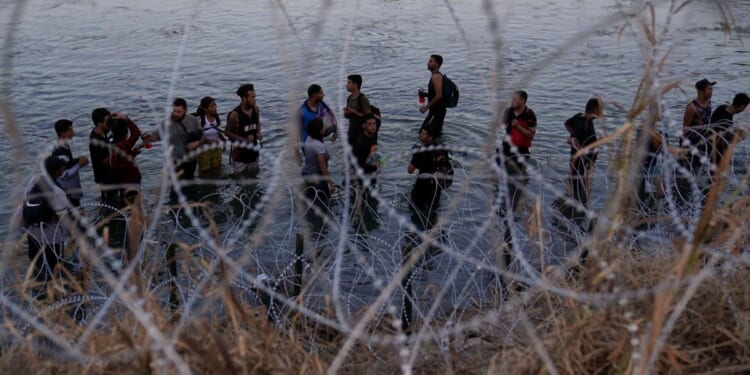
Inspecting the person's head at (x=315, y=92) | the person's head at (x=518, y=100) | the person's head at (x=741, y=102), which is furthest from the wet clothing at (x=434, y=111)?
the person's head at (x=741, y=102)

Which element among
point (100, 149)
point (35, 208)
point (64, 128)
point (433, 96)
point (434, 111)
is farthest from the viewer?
point (434, 111)

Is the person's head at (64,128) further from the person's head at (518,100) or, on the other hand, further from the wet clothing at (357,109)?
the person's head at (518,100)

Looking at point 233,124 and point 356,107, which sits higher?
point 233,124

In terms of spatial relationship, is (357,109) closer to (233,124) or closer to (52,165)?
(233,124)

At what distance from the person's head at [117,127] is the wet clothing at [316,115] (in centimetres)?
222

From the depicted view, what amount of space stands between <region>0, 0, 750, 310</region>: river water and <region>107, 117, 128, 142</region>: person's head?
0.94 meters

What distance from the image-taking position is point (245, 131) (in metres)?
9.42

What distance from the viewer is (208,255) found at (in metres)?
7.79

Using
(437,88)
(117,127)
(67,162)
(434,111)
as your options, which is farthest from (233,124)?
(434,111)

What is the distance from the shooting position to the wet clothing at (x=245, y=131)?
368 inches

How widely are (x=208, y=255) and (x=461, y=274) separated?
284 centimetres

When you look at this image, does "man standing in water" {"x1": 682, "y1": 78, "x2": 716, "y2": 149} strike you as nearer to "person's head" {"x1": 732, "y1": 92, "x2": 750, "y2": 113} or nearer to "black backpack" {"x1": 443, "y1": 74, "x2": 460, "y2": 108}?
"person's head" {"x1": 732, "y1": 92, "x2": 750, "y2": 113}

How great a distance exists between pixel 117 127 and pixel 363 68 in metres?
9.66

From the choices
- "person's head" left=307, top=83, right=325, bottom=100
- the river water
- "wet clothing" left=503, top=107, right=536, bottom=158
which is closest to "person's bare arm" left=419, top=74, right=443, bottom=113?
the river water
